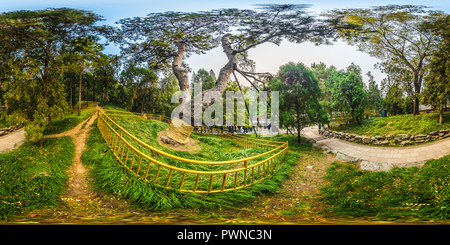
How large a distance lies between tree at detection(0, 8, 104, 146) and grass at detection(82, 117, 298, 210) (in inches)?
20.0

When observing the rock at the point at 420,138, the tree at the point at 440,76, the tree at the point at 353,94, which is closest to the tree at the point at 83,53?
the tree at the point at 353,94

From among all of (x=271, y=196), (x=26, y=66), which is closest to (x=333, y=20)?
(x=271, y=196)

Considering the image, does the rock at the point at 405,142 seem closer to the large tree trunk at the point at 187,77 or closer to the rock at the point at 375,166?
the rock at the point at 375,166

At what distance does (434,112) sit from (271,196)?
1476 mm

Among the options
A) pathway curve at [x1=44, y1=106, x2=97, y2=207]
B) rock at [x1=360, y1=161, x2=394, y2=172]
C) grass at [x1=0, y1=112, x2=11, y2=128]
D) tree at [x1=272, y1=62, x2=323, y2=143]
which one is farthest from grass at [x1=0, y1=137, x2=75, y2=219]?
rock at [x1=360, y1=161, x2=394, y2=172]

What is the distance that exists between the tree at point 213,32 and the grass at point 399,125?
0.84m

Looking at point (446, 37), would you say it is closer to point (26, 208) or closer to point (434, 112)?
point (434, 112)

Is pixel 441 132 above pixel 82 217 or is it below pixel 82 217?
above

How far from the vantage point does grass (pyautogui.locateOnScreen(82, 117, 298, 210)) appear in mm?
1242

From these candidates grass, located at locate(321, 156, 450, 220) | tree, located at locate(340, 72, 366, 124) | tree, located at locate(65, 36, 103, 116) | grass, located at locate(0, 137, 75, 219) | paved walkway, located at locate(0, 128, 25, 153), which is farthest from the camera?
tree, located at locate(65, 36, 103, 116)

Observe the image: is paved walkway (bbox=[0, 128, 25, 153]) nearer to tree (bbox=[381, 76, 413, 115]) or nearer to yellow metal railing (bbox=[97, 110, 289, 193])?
yellow metal railing (bbox=[97, 110, 289, 193])

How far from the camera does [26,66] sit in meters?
1.62

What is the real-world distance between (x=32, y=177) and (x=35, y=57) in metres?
1.15

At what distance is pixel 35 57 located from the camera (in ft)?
5.39
